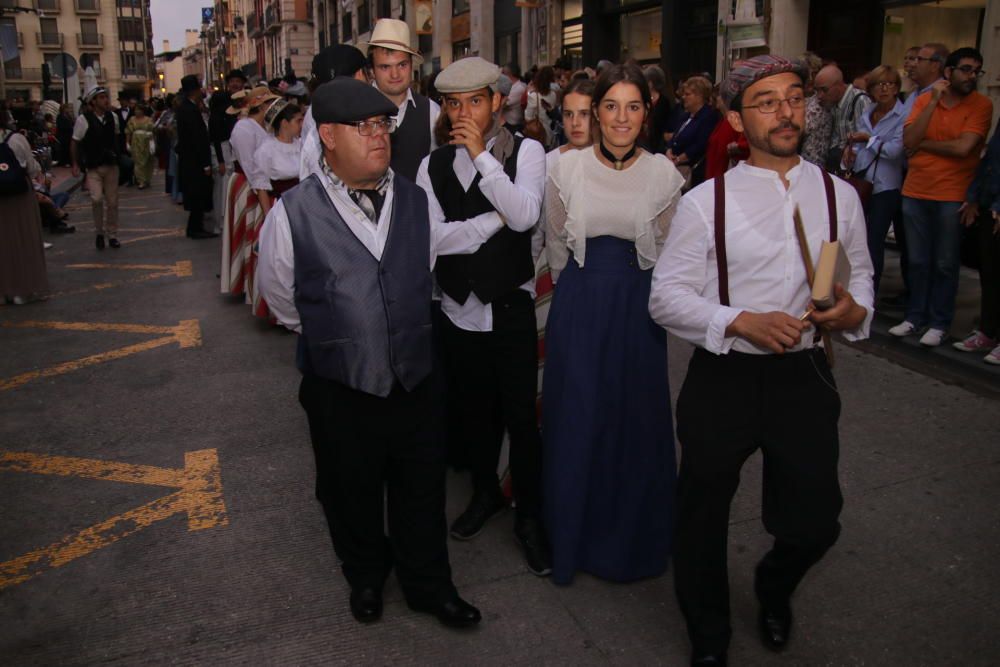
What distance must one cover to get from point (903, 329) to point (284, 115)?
198 inches

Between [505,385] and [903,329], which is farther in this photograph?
[903,329]

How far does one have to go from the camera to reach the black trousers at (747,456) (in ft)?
Result: 8.45

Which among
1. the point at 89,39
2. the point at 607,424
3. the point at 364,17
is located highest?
the point at 89,39

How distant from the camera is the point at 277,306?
9.57 feet

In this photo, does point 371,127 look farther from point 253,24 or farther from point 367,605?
point 253,24

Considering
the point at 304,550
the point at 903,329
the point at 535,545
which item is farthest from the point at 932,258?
the point at 304,550

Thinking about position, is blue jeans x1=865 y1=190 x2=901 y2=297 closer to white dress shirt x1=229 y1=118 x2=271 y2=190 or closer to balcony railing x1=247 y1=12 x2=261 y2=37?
white dress shirt x1=229 y1=118 x2=271 y2=190

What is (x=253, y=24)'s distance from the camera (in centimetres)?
7088

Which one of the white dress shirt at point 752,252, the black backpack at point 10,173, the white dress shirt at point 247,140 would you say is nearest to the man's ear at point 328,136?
the white dress shirt at point 752,252

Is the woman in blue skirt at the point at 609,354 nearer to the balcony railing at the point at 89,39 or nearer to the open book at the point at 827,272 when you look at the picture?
the open book at the point at 827,272

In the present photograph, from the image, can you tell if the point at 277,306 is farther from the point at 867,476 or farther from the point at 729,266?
the point at 867,476

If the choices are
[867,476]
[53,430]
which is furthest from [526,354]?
[53,430]

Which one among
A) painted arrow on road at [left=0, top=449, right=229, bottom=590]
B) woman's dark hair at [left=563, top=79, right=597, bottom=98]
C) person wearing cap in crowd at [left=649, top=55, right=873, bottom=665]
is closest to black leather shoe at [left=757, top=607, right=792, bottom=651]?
person wearing cap in crowd at [left=649, top=55, right=873, bottom=665]

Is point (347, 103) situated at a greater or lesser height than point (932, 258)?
greater
